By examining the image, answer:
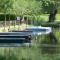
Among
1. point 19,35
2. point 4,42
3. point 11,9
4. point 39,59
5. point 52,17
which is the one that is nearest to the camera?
point 39,59

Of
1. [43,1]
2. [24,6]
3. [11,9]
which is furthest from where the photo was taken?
[43,1]

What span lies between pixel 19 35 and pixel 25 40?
1545 millimetres

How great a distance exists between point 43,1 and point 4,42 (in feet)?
59.5

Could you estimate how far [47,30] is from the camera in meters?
34.6

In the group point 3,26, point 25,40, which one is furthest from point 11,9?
point 25,40

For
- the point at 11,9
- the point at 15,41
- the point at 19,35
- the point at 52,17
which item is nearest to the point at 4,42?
the point at 15,41

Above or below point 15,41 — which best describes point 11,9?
above

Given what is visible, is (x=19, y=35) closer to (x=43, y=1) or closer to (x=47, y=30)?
(x=47, y=30)

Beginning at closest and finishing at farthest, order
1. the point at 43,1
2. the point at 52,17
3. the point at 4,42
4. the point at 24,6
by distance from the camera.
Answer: the point at 4,42 → the point at 24,6 → the point at 43,1 → the point at 52,17

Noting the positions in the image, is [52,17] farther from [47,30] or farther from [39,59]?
[39,59]

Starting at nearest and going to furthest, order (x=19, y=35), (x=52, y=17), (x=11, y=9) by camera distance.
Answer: (x=19, y=35) < (x=11, y=9) < (x=52, y=17)

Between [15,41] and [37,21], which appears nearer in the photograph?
[15,41]

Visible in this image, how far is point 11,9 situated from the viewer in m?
33.3

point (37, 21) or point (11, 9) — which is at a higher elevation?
point (11, 9)
